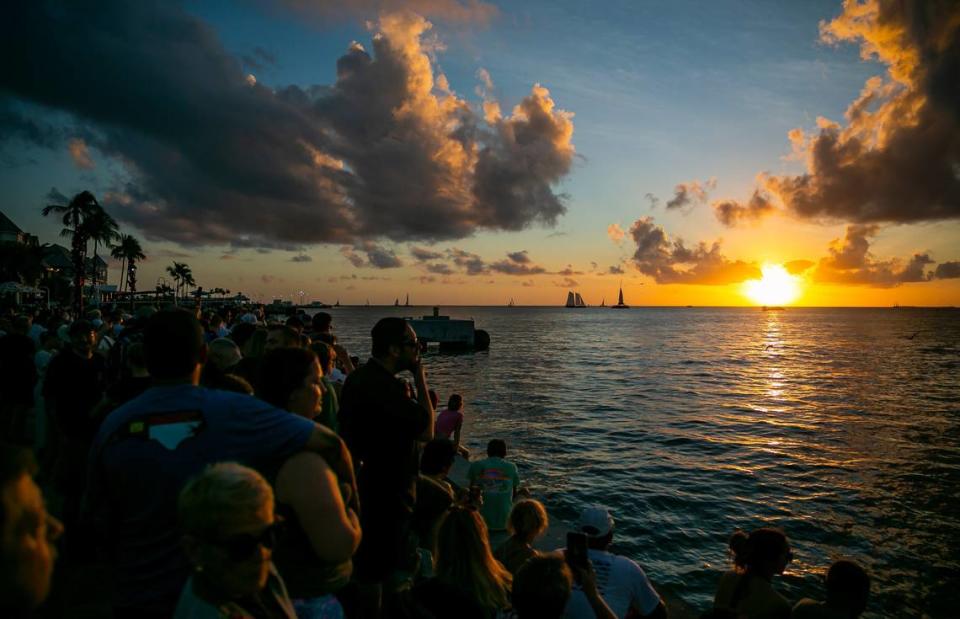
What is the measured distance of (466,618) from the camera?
127 inches

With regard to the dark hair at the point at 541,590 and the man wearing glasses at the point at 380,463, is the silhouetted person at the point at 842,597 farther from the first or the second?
the man wearing glasses at the point at 380,463

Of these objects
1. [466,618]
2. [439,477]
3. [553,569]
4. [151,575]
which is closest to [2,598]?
[151,575]

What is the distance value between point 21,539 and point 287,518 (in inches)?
41.3

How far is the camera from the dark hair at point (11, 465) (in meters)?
1.36

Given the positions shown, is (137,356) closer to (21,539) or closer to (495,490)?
(21,539)

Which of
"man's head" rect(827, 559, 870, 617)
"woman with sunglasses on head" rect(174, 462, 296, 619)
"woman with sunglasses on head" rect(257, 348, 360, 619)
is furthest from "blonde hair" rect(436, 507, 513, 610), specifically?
"man's head" rect(827, 559, 870, 617)

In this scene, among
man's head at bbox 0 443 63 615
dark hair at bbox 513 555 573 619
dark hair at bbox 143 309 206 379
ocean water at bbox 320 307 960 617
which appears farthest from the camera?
ocean water at bbox 320 307 960 617

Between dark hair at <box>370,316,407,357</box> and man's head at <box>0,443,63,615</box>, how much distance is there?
7.88ft

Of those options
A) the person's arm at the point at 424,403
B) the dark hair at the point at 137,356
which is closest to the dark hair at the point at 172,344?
the person's arm at the point at 424,403

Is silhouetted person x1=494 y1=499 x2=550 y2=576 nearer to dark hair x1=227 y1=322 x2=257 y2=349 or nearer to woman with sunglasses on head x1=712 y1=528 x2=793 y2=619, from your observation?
woman with sunglasses on head x1=712 y1=528 x2=793 y2=619

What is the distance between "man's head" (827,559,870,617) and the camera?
429 cm

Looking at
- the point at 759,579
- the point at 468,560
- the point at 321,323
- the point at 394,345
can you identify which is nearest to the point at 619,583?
the point at 468,560

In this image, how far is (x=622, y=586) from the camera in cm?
418

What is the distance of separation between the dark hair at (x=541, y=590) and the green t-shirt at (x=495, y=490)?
5.11 meters
